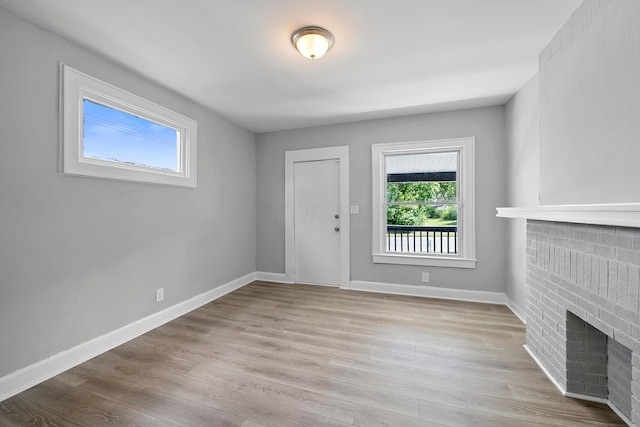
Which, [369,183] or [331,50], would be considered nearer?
[331,50]

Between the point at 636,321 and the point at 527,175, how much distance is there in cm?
187

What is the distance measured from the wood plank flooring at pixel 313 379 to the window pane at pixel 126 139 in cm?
169

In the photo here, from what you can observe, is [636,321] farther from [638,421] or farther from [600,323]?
[638,421]

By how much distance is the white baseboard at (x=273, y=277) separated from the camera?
13.9 feet

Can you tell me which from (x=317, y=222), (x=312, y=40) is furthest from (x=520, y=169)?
(x=317, y=222)

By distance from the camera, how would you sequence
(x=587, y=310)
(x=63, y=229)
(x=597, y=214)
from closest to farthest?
(x=597, y=214) < (x=587, y=310) < (x=63, y=229)

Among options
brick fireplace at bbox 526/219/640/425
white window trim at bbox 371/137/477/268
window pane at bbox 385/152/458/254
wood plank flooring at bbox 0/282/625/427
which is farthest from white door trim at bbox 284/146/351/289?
brick fireplace at bbox 526/219/640/425

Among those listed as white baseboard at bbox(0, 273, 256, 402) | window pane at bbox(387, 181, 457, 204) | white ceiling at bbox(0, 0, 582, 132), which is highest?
white ceiling at bbox(0, 0, 582, 132)

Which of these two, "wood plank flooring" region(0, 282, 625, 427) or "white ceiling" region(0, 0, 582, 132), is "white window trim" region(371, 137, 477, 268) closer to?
"white ceiling" region(0, 0, 582, 132)

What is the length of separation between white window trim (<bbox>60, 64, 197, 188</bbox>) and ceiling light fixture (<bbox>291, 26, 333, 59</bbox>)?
1.65m

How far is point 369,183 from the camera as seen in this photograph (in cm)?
379

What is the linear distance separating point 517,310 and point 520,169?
1.55 metres

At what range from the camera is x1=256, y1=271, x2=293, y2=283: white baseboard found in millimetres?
4245

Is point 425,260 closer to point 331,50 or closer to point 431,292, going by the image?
point 431,292
